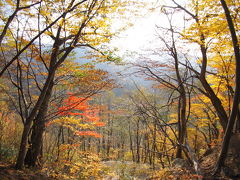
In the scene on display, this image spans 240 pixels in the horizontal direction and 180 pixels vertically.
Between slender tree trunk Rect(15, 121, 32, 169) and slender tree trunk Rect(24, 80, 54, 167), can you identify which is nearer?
slender tree trunk Rect(15, 121, 32, 169)

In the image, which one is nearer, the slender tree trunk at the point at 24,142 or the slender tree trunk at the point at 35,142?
the slender tree trunk at the point at 24,142

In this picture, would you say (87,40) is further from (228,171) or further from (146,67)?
(228,171)

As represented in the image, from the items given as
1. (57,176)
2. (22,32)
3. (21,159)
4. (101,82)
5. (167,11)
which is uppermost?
(167,11)

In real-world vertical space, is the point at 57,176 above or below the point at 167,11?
below

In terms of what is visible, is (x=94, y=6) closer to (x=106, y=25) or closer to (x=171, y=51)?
(x=106, y=25)

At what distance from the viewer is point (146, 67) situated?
5.98m

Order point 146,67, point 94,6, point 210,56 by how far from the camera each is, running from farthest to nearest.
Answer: point 210,56, point 146,67, point 94,6

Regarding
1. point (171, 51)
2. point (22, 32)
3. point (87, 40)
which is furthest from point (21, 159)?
point (171, 51)

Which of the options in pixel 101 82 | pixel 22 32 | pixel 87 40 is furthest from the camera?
pixel 101 82

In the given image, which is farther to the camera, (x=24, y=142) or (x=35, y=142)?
(x=35, y=142)

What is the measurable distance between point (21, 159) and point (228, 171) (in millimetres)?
5367

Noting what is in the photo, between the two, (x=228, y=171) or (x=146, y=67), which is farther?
(x=146, y=67)

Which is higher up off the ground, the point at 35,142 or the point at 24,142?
the point at 24,142

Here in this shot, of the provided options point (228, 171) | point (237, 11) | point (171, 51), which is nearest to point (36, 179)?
point (228, 171)
